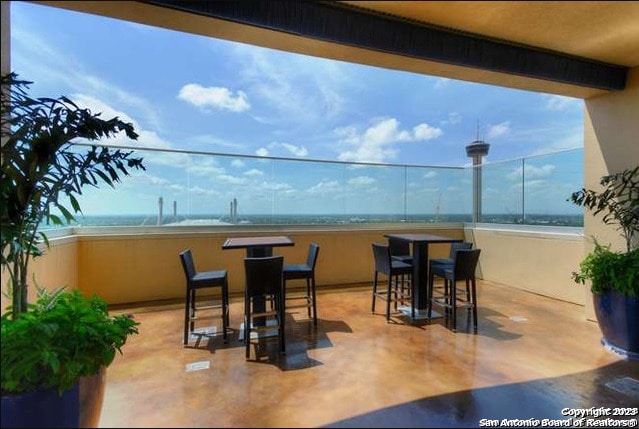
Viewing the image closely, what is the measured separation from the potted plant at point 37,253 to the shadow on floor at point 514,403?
1418 mm

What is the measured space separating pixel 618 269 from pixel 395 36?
9.68 ft

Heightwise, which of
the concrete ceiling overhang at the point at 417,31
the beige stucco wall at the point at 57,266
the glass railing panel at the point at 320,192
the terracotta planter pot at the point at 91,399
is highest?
the concrete ceiling overhang at the point at 417,31

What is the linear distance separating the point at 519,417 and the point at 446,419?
1.53ft

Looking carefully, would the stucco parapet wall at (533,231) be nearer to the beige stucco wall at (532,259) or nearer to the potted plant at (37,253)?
the beige stucco wall at (532,259)

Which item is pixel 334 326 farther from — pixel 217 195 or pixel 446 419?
pixel 217 195

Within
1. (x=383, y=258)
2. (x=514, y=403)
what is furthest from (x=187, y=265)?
(x=514, y=403)

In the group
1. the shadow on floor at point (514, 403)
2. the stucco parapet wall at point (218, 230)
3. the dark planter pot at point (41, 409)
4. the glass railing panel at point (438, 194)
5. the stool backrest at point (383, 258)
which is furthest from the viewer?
the glass railing panel at point (438, 194)

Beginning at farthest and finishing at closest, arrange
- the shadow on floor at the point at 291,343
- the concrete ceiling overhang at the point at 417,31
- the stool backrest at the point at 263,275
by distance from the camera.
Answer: the stool backrest at the point at 263,275 < the shadow on floor at the point at 291,343 < the concrete ceiling overhang at the point at 417,31

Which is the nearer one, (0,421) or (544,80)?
(0,421)

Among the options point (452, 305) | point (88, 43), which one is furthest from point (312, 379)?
point (88, 43)

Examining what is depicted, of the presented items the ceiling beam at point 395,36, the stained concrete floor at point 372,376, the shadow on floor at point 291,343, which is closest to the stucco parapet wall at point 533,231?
the stained concrete floor at point 372,376

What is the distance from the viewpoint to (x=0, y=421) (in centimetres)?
142

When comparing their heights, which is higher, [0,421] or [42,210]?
[42,210]

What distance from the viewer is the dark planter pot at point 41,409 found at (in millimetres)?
1428
